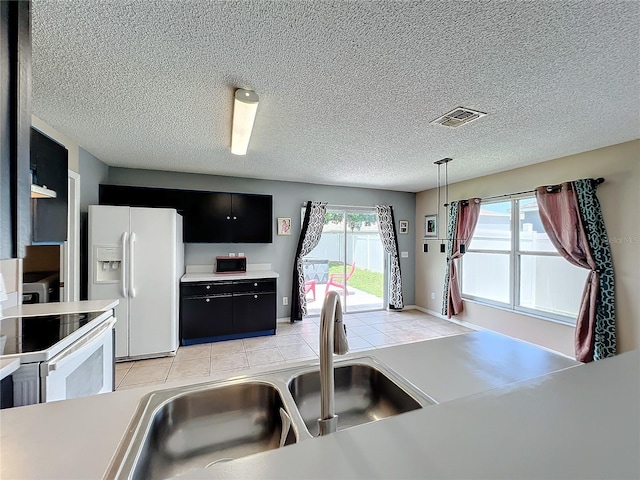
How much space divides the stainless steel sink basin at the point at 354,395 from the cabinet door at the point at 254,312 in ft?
9.34

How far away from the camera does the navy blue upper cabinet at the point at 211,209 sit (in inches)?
141

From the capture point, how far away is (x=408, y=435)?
66cm

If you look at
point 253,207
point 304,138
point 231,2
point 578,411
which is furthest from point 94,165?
point 578,411

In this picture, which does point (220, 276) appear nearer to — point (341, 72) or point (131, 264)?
point (131, 264)

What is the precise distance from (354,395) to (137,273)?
2954 mm

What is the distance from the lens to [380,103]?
1.97 m

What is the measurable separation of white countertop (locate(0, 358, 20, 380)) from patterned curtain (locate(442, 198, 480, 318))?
4829mm

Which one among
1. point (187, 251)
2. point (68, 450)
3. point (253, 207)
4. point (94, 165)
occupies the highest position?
point (94, 165)

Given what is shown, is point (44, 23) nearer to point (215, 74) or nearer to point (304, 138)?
point (215, 74)

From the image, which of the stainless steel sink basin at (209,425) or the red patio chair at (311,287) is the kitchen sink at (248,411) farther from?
the red patio chair at (311,287)

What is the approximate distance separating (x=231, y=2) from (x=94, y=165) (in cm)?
319

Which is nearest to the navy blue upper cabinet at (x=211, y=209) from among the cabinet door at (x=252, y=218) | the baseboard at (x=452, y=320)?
the cabinet door at (x=252, y=218)

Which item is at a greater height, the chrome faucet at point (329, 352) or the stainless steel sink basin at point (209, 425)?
the chrome faucet at point (329, 352)

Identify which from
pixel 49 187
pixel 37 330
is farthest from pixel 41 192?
pixel 37 330
